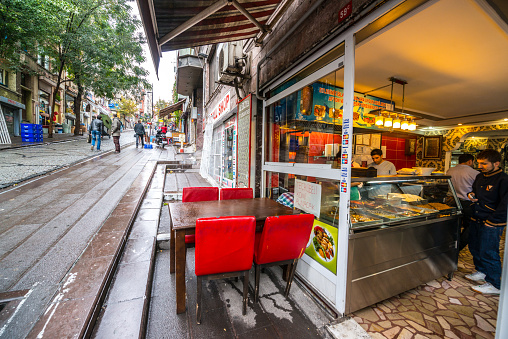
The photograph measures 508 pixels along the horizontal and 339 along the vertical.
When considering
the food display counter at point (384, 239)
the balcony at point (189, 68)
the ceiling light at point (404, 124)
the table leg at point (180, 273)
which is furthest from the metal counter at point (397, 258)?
the balcony at point (189, 68)

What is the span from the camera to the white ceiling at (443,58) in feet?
8.08

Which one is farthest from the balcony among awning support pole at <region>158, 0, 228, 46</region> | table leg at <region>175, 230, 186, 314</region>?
table leg at <region>175, 230, 186, 314</region>

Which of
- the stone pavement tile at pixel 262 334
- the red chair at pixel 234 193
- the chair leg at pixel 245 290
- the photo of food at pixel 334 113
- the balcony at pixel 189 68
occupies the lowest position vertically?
the stone pavement tile at pixel 262 334

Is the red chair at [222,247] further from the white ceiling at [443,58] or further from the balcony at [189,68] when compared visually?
the balcony at [189,68]

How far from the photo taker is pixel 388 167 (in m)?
5.05

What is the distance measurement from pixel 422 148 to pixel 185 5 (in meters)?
9.73

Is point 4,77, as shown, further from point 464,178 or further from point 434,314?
point 464,178

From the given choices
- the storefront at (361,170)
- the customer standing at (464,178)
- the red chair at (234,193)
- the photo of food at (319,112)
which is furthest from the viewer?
the customer standing at (464,178)

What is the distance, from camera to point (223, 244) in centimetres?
184

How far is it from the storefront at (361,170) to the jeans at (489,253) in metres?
0.28

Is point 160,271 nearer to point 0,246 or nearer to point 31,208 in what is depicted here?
point 0,246

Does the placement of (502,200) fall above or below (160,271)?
above

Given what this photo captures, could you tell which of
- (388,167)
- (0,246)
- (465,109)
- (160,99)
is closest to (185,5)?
(0,246)

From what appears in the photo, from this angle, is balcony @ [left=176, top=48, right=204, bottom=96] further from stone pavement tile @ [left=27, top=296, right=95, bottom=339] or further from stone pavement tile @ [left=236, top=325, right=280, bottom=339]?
stone pavement tile @ [left=236, top=325, right=280, bottom=339]
